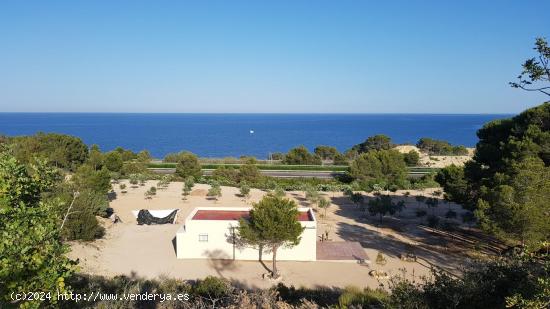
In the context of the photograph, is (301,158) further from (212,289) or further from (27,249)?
(27,249)

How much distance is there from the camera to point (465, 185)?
23766 mm

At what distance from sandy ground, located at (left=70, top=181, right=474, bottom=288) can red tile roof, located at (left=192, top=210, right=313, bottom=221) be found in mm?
2329

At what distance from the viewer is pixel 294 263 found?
19.0 metres

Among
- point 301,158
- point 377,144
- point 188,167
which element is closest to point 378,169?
point 301,158

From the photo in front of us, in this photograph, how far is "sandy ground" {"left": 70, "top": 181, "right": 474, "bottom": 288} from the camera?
57.3 feet

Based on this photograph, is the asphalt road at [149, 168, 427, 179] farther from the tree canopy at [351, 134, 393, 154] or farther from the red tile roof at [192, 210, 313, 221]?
the red tile roof at [192, 210, 313, 221]

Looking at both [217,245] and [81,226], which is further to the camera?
[81,226]

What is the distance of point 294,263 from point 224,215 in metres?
5.01

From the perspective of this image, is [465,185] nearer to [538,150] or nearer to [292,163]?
[538,150]

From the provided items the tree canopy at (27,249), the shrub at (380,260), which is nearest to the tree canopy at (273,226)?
the shrub at (380,260)

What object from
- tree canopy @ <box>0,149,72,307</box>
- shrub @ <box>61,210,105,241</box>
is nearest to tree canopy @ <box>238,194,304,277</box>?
shrub @ <box>61,210,105,241</box>

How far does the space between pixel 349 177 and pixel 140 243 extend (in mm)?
27319

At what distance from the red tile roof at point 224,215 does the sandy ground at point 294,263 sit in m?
2.33

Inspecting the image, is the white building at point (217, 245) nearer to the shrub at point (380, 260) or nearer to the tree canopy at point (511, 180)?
the shrub at point (380, 260)
